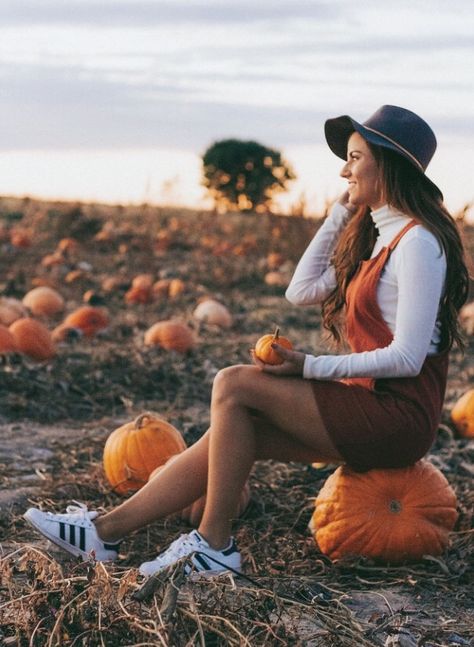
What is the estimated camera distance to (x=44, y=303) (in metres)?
9.70

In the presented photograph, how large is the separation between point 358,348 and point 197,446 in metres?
0.70

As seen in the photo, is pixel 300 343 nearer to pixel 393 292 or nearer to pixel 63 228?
pixel 393 292

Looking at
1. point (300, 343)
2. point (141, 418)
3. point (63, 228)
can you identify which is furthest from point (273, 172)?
point (141, 418)

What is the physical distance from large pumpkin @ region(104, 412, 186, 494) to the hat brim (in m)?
1.53

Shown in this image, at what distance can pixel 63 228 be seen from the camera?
620 inches

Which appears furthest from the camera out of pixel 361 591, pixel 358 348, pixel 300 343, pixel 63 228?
pixel 63 228

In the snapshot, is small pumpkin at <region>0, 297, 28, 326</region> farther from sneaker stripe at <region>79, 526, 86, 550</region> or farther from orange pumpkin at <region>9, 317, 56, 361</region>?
sneaker stripe at <region>79, 526, 86, 550</region>

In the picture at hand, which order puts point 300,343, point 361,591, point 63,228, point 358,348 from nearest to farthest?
point 361,591 → point 358,348 → point 300,343 → point 63,228

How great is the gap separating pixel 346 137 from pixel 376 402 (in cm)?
109

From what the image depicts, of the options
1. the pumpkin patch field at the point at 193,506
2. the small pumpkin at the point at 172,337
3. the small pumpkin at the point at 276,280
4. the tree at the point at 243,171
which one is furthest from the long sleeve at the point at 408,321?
the tree at the point at 243,171

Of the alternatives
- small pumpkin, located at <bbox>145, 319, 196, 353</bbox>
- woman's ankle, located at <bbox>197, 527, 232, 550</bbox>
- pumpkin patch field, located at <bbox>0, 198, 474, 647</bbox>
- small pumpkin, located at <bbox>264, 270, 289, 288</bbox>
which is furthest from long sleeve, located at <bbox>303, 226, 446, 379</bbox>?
small pumpkin, located at <bbox>264, 270, 289, 288</bbox>

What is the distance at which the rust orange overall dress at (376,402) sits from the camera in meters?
3.53

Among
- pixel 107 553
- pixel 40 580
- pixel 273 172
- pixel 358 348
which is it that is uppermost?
pixel 273 172

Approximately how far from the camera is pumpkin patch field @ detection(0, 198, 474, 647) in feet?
8.80
